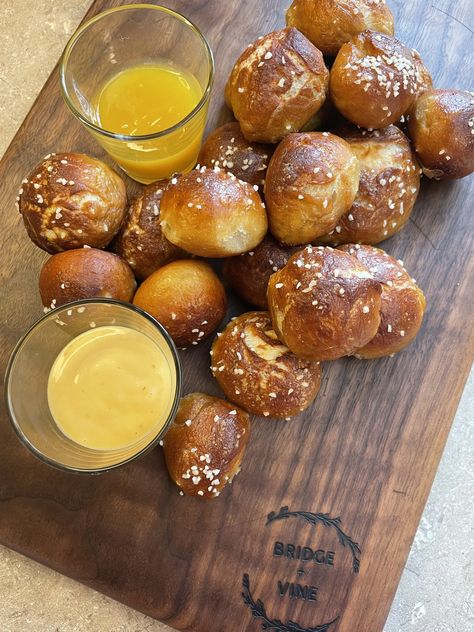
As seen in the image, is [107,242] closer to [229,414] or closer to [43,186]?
[43,186]

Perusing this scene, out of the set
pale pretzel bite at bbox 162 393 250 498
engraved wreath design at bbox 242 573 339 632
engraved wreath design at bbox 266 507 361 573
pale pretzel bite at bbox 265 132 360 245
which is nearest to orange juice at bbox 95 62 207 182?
pale pretzel bite at bbox 265 132 360 245

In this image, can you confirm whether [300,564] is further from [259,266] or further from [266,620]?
[259,266]

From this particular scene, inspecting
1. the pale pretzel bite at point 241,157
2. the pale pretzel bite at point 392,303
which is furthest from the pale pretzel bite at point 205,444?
the pale pretzel bite at point 241,157

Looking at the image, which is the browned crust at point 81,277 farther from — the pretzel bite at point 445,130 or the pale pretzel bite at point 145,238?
the pretzel bite at point 445,130

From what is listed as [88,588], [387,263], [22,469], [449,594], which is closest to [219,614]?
[88,588]

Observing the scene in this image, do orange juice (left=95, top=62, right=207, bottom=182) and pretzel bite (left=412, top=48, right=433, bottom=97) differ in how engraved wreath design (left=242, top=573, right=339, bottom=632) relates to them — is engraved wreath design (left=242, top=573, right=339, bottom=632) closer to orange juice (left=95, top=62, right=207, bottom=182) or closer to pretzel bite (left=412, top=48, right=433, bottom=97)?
orange juice (left=95, top=62, right=207, bottom=182)

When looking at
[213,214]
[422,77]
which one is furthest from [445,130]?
[213,214]

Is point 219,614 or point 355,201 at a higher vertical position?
point 355,201
